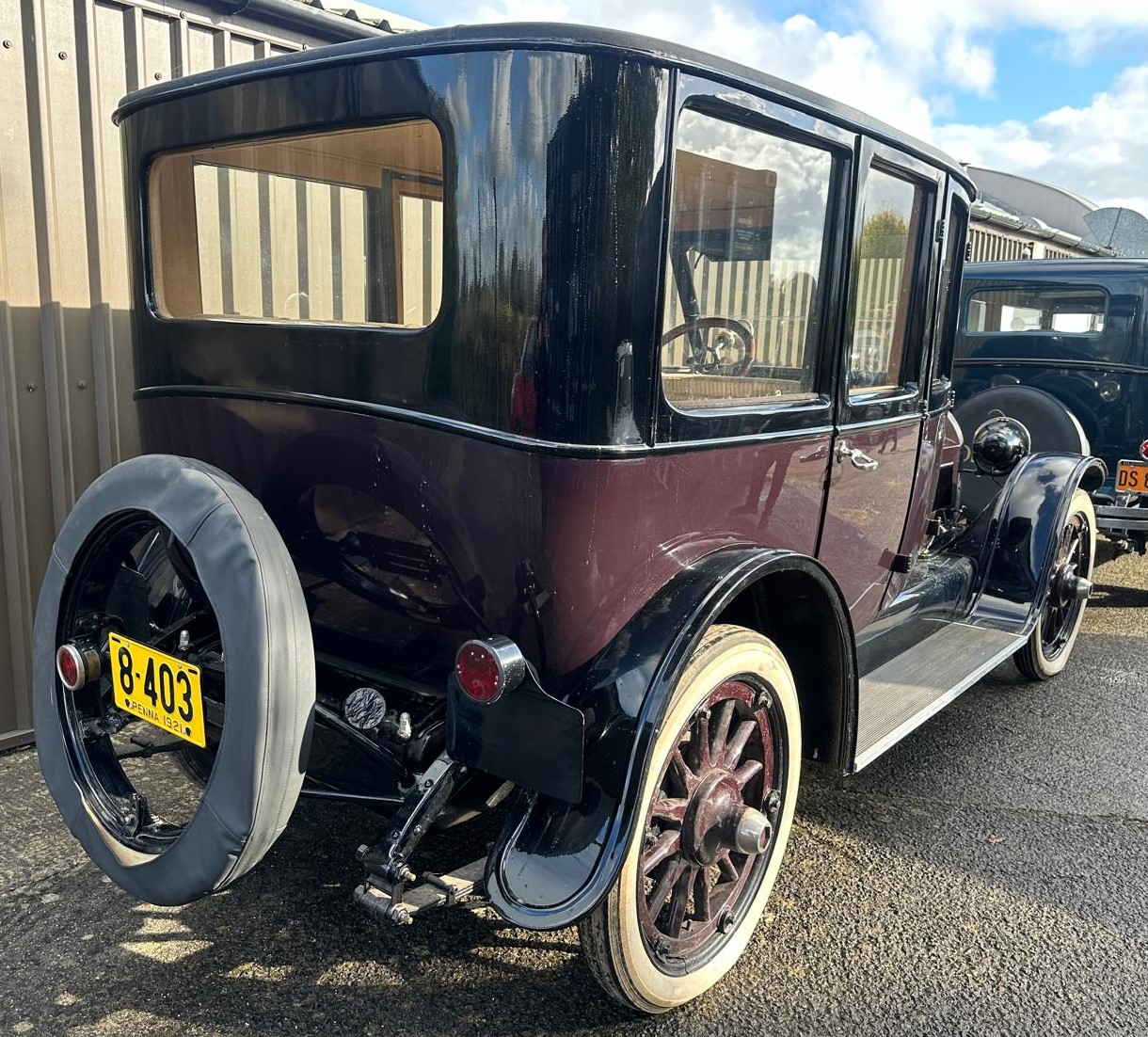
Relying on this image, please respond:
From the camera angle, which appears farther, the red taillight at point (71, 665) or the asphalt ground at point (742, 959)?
the red taillight at point (71, 665)

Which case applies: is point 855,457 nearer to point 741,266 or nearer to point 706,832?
point 741,266

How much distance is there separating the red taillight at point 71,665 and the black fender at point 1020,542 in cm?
307

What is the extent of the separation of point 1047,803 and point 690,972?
1603 millimetres

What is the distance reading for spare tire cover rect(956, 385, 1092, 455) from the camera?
5.36 m

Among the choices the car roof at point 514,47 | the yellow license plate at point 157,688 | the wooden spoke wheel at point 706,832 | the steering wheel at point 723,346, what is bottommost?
the wooden spoke wheel at point 706,832

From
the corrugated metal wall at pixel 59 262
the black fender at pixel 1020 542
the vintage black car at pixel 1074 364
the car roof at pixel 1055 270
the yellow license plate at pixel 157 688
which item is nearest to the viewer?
the yellow license plate at pixel 157 688

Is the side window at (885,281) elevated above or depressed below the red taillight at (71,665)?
above

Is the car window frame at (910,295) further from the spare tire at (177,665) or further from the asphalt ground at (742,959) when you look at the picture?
the spare tire at (177,665)

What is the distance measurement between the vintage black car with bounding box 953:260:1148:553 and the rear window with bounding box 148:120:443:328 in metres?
4.23

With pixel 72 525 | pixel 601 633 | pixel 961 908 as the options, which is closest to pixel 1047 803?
pixel 961 908

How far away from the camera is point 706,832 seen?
7.20 feet

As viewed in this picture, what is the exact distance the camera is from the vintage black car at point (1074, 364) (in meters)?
5.51

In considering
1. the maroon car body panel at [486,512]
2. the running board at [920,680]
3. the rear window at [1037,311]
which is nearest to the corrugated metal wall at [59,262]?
the maroon car body panel at [486,512]

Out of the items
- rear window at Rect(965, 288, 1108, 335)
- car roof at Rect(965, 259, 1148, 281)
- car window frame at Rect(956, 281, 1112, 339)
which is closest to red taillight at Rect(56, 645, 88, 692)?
car window frame at Rect(956, 281, 1112, 339)
